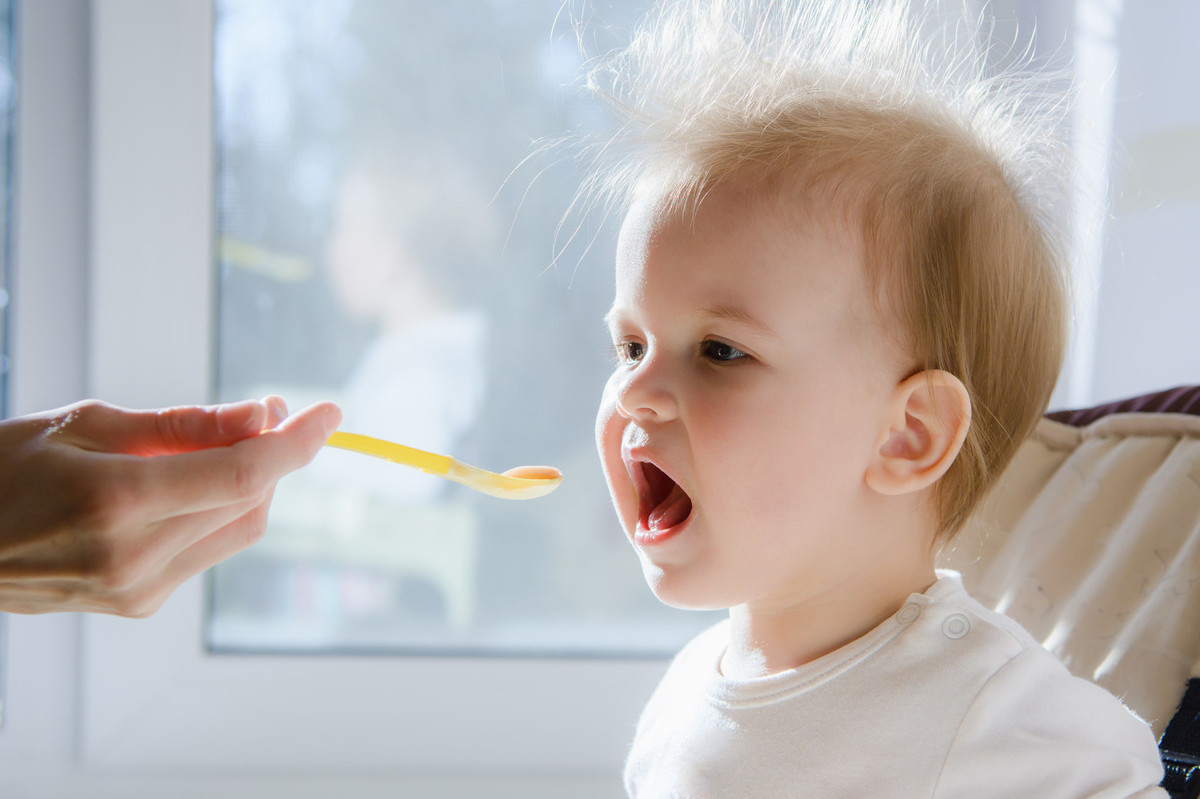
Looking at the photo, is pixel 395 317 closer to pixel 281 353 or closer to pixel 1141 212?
pixel 281 353

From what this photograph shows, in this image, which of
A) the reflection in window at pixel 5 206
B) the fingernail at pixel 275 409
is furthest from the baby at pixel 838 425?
Result: the reflection in window at pixel 5 206

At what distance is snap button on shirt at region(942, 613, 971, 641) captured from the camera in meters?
0.64

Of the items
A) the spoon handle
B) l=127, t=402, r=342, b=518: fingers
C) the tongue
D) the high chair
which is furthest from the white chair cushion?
l=127, t=402, r=342, b=518: fingers

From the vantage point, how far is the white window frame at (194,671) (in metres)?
1.12

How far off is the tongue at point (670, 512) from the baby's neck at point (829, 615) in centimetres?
10

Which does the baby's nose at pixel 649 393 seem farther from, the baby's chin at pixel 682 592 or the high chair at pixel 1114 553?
the high chair at pixel 1114 553

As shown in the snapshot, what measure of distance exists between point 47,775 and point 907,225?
3.76ft

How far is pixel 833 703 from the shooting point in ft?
2.12

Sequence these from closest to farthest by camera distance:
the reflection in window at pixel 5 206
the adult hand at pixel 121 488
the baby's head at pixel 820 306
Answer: the adult hand at pixel 121 488
the baby's head at pixel 820 306
the reflection in window at pixel 5 206

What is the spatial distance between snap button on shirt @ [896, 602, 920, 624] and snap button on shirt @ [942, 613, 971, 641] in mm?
19

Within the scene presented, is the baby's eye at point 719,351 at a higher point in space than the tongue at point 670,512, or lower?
higher

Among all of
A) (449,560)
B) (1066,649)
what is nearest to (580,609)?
(449,560)

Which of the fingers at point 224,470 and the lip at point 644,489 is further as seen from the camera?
the lip at point 644,489

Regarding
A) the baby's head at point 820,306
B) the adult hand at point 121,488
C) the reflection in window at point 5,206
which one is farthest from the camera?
the reflection in window at point 5,206
